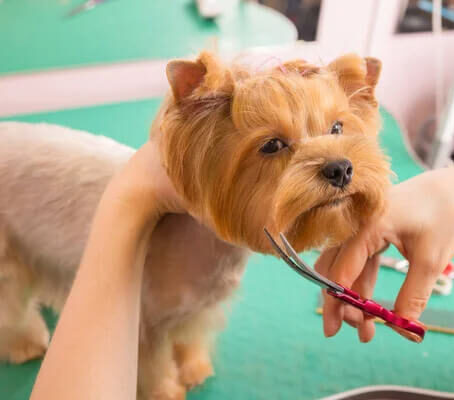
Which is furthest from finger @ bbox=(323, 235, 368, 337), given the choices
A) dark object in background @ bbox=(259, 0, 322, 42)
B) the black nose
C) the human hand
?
dark object in background @ bbox=(259, 0, 322, 42)

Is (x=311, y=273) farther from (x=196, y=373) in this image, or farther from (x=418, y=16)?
(x=418, y=16)

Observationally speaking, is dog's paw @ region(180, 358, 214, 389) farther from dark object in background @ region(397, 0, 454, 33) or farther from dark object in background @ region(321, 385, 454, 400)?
dark object in background @ region(397, 0, 454, 33)

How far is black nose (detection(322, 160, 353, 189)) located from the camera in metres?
0.53

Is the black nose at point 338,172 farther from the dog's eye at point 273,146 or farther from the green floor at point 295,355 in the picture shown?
the green floor at point 295,355

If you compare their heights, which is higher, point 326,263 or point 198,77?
point 198,77

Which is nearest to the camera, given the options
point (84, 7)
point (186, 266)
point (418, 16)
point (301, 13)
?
point (186, 266)

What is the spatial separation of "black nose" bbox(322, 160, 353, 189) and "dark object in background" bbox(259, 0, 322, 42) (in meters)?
1.53

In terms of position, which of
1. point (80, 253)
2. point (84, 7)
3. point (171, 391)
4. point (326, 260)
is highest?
point (84, 7)

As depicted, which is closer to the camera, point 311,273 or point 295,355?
point 311,273

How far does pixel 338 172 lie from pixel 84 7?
5.00ft

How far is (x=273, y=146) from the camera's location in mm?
584

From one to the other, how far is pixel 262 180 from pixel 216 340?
1.92 ft

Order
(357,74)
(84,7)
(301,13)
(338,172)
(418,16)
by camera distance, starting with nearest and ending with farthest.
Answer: (338,172) → (357,74) → (84,7) → (301,13) → (418,16)

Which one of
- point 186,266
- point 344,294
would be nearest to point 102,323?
point 186,266
